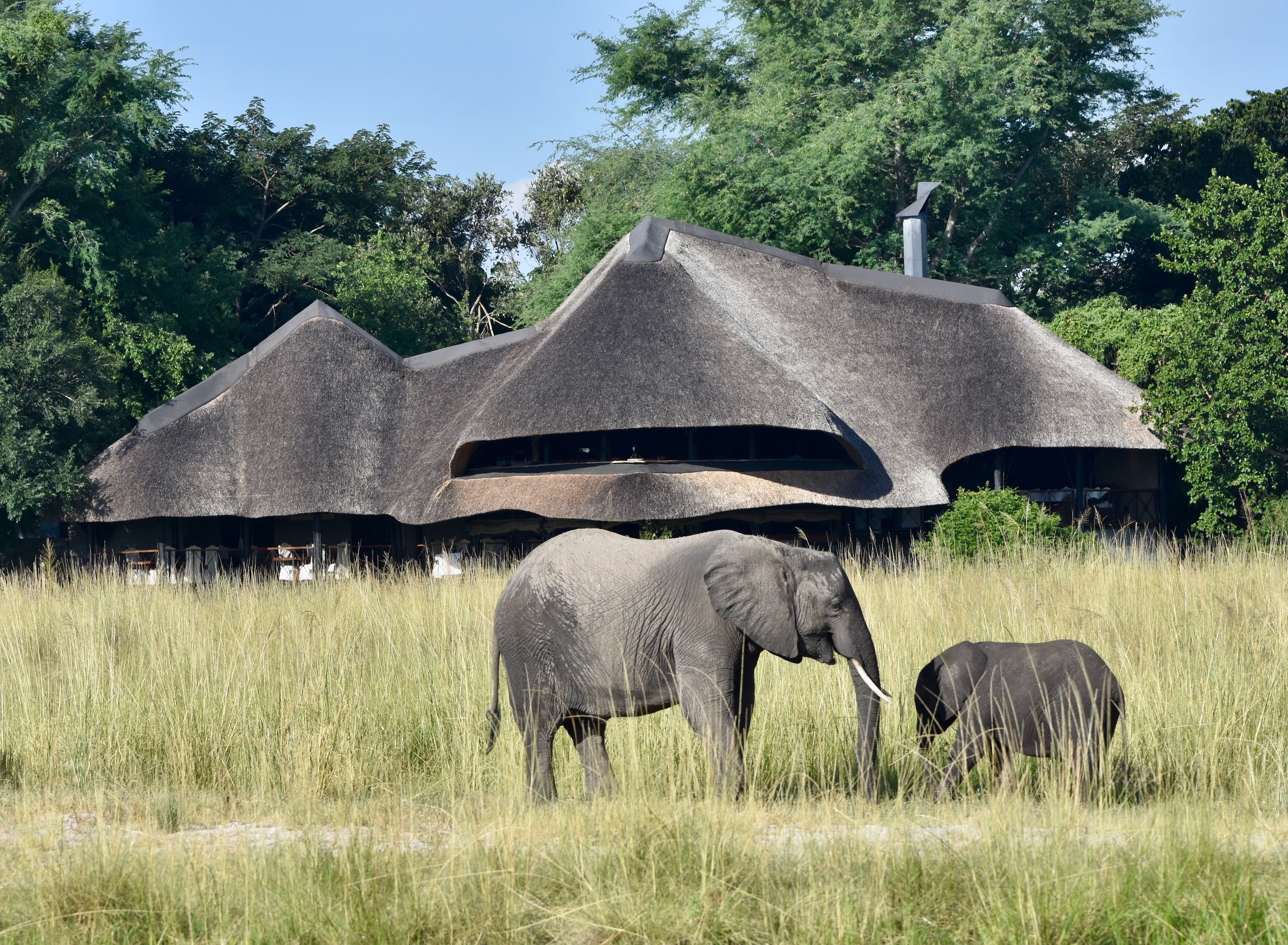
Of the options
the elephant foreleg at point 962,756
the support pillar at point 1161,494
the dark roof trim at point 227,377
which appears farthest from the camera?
the support pillar at point 1161,494

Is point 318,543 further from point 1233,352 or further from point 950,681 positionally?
point 950,681

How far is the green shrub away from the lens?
14148 mm

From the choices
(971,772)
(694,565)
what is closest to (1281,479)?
(971,772)

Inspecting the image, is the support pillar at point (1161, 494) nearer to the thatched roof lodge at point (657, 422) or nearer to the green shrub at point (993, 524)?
the thatched roof lodge at point (657, 422)

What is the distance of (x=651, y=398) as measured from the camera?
52.4ft

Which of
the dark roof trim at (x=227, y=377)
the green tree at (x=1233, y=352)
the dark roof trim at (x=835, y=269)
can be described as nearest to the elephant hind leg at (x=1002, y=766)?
the green tree at (x=1233, y=352)

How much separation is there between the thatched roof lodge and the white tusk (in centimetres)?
1087

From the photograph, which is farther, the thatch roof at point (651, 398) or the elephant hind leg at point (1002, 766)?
the thatch roof at point (651, 398)

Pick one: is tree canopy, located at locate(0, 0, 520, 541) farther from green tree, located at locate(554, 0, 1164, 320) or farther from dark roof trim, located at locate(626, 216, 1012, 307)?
green tree, located at locate(554, 0, 1164, 320)

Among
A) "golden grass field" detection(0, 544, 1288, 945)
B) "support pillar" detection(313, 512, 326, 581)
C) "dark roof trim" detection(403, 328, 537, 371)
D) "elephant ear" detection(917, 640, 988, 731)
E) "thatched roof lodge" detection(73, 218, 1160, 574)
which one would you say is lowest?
"golden grass field" detection(0, 544, 1288, 945)

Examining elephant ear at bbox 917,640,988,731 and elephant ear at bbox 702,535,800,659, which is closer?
elephant ear at bbox 702,535,800,659

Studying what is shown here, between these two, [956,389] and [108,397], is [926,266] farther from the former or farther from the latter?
[108,397]

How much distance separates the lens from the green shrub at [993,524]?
46.4 feet

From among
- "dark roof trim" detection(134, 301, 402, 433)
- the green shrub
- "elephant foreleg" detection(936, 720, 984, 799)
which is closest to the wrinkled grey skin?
"elephant foreleg" detection(936, 720, 984, 799)
